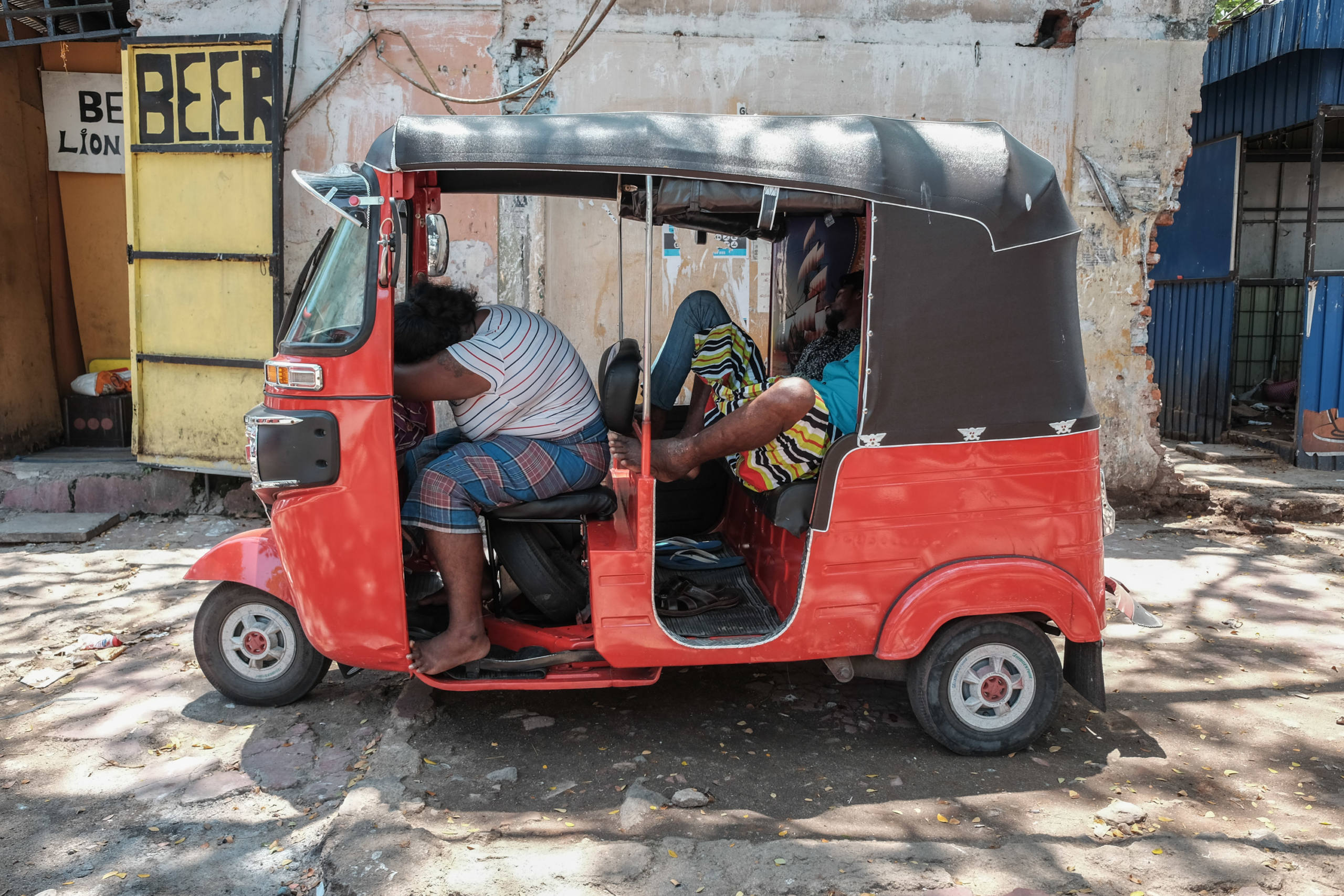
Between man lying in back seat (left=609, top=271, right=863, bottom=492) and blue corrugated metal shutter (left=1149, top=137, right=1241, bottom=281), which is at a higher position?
blue corrugated metal shutter (left=1149, top=137, right=1241, bottom=281)

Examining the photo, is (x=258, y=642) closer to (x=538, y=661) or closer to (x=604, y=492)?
(x=538, y=661)

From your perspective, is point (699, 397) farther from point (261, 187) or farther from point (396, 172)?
point (261, 187)

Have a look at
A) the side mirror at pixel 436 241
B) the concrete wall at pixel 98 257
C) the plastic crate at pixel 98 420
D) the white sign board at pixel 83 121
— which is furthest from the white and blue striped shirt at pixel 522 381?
the white sign board at pixel 83 121

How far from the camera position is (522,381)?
3.58m

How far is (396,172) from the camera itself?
3254 millimetres

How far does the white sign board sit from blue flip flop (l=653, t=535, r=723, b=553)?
623 cm

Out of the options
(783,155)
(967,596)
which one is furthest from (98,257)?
(967,596)

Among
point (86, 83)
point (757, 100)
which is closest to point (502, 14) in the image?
point (757, 100)

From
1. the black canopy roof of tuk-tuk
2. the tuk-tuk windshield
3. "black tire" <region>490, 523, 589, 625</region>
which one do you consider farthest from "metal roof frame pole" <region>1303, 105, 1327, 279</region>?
the tuk-tuk windshield

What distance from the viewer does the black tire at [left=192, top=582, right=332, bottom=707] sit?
379 centimetres

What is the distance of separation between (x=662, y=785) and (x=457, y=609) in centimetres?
95

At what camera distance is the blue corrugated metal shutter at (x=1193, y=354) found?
980 centimetres

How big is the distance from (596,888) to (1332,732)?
117 inches

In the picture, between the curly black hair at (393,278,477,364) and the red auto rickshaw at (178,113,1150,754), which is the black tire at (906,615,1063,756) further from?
the curly black hair at (393,278,477,364)
